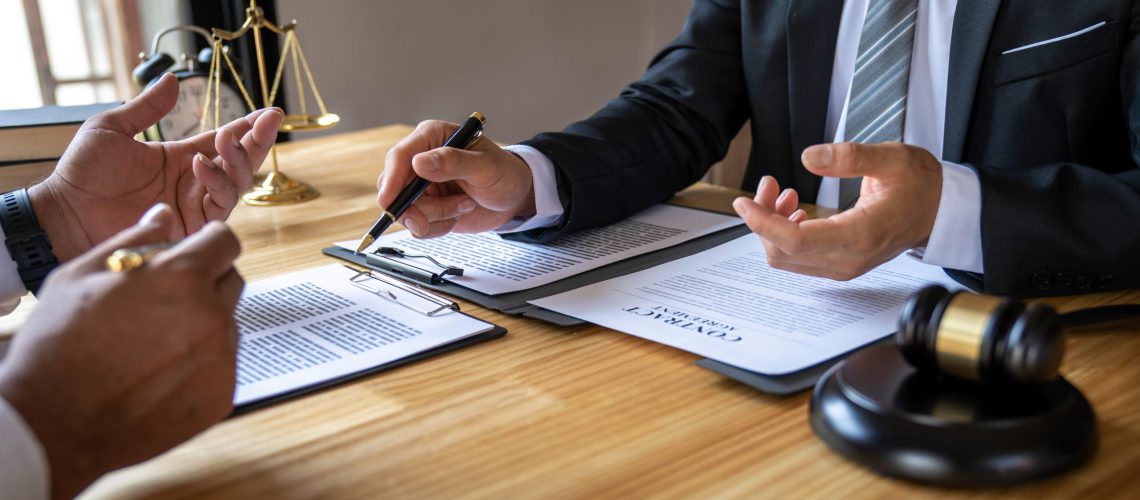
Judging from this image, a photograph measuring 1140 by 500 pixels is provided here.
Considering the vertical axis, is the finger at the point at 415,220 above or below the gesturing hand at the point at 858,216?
below

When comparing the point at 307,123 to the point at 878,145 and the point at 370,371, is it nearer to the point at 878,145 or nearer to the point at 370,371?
the point at 370,371

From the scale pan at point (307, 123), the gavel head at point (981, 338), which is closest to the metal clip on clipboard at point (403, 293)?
the gavel head at point (981, 338)

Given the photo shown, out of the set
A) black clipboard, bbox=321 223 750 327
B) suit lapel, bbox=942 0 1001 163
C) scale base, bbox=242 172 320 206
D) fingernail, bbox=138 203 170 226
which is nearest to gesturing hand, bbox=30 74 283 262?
black clipboard, bbox=321 223 750 327

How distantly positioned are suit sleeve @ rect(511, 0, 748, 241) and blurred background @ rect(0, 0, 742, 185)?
132cm

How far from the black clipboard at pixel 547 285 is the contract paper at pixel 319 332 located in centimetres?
6

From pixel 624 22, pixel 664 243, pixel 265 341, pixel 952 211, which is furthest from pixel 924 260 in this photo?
pixel 624 22

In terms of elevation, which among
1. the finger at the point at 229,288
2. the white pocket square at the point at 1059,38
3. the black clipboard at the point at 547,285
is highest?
the white pocket square at the point at 1059,38

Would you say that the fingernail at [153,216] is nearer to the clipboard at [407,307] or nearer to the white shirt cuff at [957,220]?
the clipboard at [407,307]

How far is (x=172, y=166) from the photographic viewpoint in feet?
3.86

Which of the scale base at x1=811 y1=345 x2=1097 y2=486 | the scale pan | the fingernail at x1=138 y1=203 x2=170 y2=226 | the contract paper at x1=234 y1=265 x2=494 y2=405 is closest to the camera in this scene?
the scale base at x1=811 y1=345 x2=1097 y2=486

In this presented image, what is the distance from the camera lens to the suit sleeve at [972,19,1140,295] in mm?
932

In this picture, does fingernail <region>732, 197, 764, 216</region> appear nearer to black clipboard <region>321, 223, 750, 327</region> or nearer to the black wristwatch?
black clipboard <region>321, 223, 750, 327</region>

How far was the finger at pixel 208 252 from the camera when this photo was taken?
0.61 meters

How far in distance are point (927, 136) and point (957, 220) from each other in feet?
1.70
